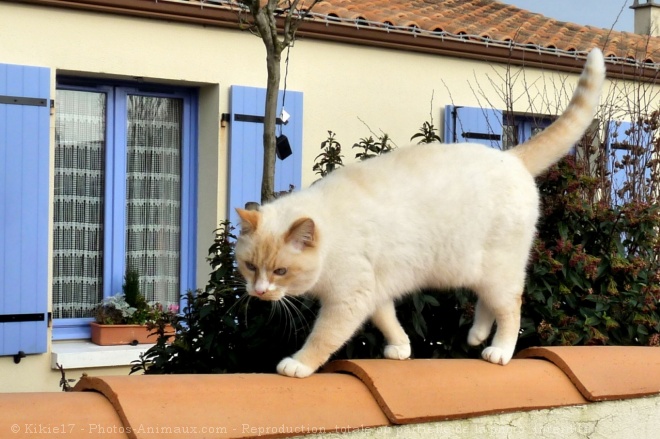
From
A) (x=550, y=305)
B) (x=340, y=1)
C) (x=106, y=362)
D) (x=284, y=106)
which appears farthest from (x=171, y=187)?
(x=550, y=305)

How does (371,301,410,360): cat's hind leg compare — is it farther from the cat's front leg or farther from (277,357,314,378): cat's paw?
(277,357,314,378): cat's paw

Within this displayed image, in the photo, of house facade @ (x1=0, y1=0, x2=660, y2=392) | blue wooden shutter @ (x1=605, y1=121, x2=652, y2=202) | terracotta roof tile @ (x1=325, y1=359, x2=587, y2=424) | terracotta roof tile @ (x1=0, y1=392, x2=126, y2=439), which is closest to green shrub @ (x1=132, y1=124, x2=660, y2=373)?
terracotta roof tile @ (x1=325, y1=359, x2=587, y2=424)

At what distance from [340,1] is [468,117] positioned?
155 cm

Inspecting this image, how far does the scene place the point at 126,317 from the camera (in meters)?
7.18

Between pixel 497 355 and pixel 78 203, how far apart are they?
481 centimetres

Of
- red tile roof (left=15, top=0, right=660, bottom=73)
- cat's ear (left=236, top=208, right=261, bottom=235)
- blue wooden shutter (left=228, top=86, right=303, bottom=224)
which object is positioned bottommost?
cat's ear (left=236, top=208, right=261, bottom=235)

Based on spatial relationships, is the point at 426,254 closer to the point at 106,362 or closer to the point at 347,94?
the point at 106,362

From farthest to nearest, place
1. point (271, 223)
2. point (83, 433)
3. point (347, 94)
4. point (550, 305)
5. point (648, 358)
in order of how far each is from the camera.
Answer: point (347, 94) → point (550, 305) → point (648, 358) → point (271, 223) → point (83, 433)

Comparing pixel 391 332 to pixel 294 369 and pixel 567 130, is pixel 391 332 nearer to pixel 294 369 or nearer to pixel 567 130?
pixel 294 369

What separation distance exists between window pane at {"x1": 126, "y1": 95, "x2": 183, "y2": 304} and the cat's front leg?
4.74m

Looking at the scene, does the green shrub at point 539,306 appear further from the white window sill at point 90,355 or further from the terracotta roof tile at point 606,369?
the white window sill at point 90,355

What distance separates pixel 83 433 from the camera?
224 cm

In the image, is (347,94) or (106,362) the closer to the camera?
(106,362)

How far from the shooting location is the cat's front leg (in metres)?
2.99
